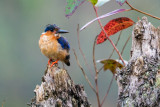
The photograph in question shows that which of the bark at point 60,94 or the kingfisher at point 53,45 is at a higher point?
the kingfisher at point 53,45

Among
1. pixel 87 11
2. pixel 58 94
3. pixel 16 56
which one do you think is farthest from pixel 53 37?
pixel 16 56

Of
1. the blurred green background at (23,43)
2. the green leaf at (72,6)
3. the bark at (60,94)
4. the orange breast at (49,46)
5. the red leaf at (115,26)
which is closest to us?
the green leaf at (72,6)

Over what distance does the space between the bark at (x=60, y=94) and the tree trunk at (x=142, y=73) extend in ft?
1.08

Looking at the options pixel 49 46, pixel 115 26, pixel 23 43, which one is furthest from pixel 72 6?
pixel 23 43

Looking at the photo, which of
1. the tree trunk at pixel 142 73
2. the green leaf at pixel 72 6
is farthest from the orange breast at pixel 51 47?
the green leaf at pixel 72 6

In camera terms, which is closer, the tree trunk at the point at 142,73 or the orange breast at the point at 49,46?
the tree trunk at the point at 142,73

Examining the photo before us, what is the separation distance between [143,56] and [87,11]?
12308mm

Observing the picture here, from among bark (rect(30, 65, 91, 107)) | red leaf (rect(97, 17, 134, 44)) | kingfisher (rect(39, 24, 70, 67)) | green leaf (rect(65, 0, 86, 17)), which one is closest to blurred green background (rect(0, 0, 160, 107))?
kingfisher (rect(39, 24, 70, 67))

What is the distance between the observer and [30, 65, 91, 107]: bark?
1.94 meters

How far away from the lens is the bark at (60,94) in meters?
1.94

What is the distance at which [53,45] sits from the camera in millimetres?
2668

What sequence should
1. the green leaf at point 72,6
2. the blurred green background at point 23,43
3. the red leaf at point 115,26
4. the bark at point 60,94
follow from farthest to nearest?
the blurred green background at point 23,43 < the bark at point 60,94 < the red leaf at point 115,26 < the green leaf at point 72,6

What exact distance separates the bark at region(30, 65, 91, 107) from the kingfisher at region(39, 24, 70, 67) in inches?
24.1

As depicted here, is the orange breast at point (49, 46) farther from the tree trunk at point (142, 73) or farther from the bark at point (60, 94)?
the tree trunk at point (142, 73)
